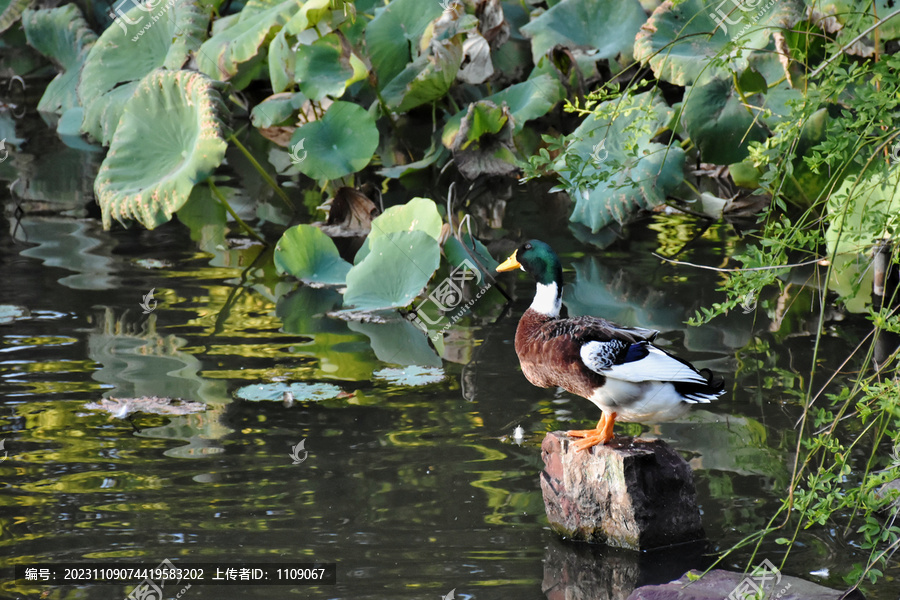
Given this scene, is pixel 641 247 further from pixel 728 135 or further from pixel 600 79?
pixel 600 79

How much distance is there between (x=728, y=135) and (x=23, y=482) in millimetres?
4698

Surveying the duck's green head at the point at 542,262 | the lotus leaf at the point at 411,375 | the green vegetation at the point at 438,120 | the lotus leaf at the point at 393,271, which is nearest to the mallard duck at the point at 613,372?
the duck's green head at the point at 542,262

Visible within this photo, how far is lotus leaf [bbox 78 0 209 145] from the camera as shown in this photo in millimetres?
8039

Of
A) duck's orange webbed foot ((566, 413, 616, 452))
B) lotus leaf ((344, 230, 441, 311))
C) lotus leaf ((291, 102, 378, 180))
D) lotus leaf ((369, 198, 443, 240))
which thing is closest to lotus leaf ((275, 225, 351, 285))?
lotus leaf ((369, 198, 443, 240))

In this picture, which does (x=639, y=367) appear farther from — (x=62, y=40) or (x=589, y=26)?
(x=62, y=40)

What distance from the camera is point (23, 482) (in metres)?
3.87

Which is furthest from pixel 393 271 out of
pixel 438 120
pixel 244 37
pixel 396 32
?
pixel 438 120

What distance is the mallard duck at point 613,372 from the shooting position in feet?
11.1

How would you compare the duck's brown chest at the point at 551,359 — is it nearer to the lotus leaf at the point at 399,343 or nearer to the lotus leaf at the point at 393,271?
the lotus leaf at the point at 399,343

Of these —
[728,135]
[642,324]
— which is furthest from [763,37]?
[642,324]

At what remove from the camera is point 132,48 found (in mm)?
8227

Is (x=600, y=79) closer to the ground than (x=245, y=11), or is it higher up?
closer to the ground

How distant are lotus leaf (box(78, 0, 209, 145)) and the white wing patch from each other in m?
5.71

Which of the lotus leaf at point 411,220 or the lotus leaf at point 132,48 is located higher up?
the lotus leaf at point 132,48
